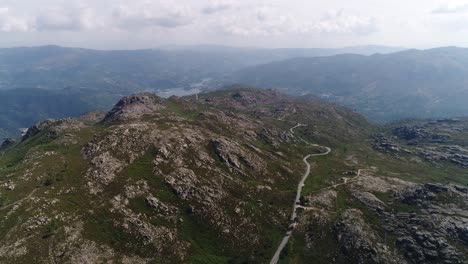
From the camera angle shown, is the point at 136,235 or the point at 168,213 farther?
the point at 168,213

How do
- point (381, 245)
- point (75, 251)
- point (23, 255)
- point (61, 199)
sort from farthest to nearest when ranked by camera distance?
1. point (381, 245)
2. point (61, 199)
3. point (75, 251)
4. point (23, 255)

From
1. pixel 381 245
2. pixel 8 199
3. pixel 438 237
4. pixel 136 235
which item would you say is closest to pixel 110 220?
pixel 136 235

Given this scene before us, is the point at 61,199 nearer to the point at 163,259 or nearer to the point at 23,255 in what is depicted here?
the point at 23,255

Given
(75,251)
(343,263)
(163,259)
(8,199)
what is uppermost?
(8,199)

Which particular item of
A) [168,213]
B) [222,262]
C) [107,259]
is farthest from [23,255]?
[222,262]

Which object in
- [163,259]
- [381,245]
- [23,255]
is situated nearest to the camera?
[23,255]

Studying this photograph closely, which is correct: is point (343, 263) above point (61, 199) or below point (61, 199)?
below

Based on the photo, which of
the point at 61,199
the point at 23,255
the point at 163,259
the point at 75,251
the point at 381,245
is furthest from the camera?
the point at 381,245

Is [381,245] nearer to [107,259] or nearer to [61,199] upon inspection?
[107,259]

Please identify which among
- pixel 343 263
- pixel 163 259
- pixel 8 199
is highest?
pixel 8 199
